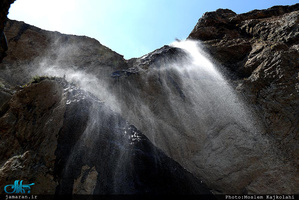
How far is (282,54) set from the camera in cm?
846

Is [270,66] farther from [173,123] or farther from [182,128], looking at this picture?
[173,123]

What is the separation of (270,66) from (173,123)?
4.93 meters

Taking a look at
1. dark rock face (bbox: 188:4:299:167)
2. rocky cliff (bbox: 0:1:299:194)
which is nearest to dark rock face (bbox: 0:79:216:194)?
rocky cliff (bbox: 0:1:299:194)

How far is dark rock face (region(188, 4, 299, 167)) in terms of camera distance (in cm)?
754

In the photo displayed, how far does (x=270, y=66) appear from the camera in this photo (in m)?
8.55

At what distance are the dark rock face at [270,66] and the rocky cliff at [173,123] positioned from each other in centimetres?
4

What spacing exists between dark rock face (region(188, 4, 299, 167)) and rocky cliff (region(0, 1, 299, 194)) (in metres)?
0.04

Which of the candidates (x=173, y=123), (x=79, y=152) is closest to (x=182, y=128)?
(x=173, y=123)

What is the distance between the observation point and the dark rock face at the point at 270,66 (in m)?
7.54

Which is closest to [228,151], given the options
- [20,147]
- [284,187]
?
[284,187]

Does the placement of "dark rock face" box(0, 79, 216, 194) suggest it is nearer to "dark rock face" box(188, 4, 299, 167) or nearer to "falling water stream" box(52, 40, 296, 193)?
"falling water stream" box(52, 40, 296, 193)

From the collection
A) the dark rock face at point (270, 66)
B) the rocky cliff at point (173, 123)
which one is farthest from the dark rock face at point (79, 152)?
the dark rock face at point (270, 66)

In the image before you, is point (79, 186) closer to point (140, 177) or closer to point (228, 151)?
point (140, 177)

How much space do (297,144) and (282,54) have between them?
150 inches
